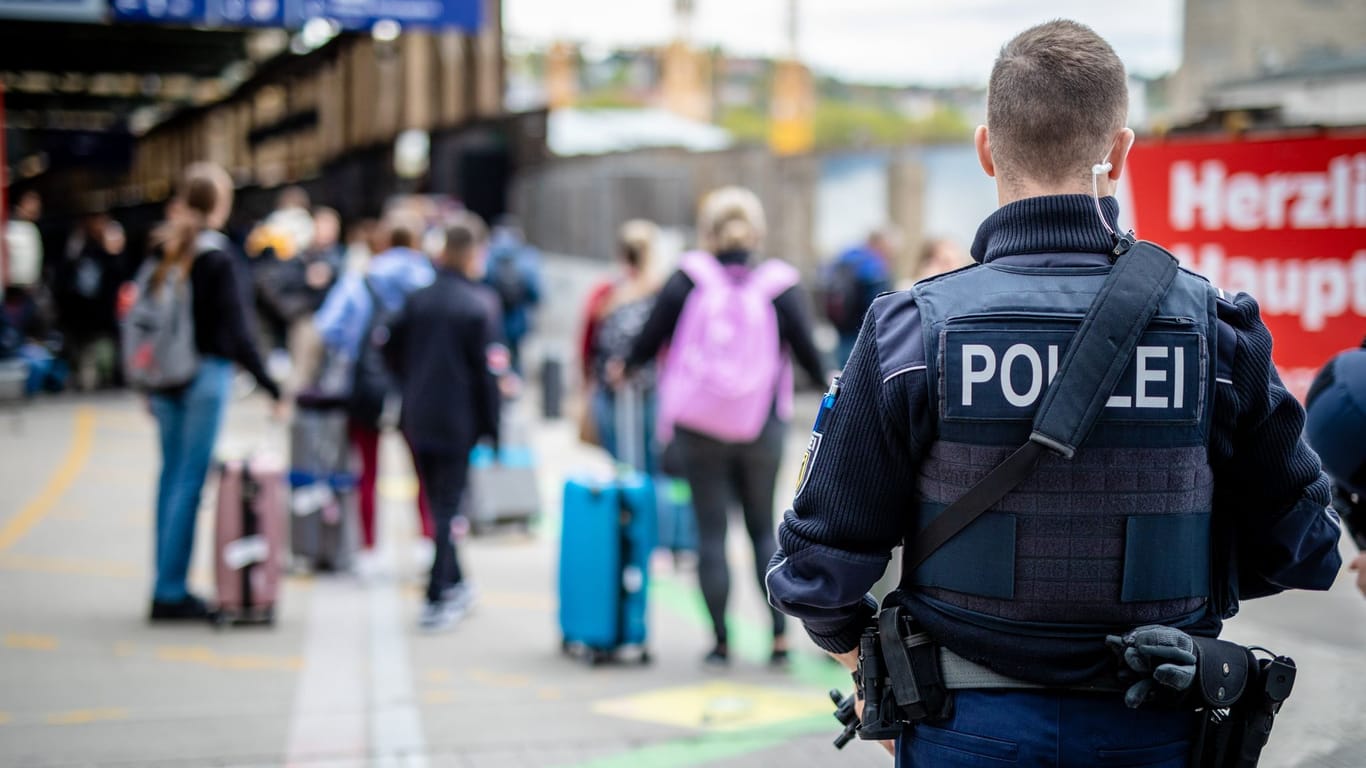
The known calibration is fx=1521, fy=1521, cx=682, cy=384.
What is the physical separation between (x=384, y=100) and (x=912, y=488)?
28063 mm

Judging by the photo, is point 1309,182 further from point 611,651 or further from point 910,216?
point 910,216


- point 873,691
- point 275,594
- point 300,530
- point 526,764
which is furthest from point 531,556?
point 873,691

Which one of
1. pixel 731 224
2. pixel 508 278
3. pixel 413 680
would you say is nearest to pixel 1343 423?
pixel 731 224

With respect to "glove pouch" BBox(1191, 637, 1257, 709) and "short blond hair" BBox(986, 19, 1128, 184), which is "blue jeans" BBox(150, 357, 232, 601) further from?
"glove pouch" BBox(1191, 637, 1257, 709)

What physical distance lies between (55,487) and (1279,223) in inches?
366

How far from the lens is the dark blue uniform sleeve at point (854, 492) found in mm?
2373

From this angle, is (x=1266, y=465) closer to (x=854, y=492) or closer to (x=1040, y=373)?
(x=1040, y=373)

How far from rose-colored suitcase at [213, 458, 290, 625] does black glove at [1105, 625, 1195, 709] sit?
5.48 m

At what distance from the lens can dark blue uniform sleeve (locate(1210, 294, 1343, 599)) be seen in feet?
7.86

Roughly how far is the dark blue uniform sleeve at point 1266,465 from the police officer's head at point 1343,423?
759 millimetres

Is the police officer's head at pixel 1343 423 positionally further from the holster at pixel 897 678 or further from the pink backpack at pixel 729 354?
the pink backpack at pixel 729 354

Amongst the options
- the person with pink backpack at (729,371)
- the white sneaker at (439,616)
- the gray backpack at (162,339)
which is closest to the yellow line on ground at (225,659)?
the white sneaker at (439,616)

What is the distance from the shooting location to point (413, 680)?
632 cm

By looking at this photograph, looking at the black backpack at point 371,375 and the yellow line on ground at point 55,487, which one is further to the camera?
the yellow line on ground at point 55,487
